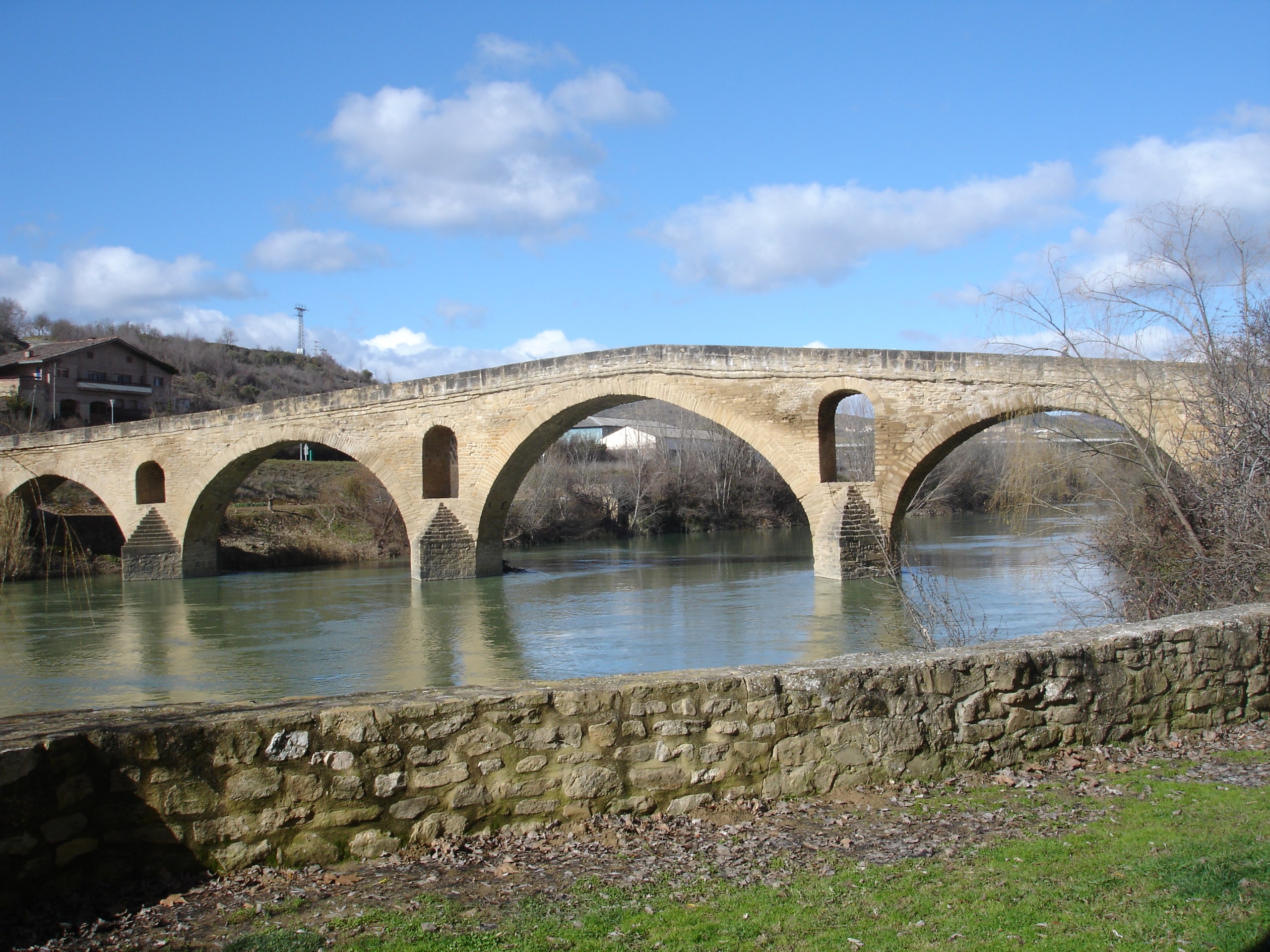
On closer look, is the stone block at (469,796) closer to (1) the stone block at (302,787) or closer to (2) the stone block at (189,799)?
(1) the stone block at (302,787)

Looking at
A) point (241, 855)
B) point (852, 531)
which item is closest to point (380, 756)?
point (241, 855)

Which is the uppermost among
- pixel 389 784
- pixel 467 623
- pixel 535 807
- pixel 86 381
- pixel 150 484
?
pixel 86 381

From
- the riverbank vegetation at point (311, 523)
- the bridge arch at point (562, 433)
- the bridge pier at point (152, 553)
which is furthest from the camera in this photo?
the riverbank vegetation at point (311, 523)

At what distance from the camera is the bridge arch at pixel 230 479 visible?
61.0ft

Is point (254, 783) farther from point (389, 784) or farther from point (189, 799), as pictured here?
point (389, 784)

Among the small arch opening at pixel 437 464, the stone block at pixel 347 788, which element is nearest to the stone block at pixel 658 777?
the stone block at pixel 347 788

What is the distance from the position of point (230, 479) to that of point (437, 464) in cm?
517

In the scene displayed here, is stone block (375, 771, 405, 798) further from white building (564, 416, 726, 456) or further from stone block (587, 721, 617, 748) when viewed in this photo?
white building (564, 416, 726, 456)

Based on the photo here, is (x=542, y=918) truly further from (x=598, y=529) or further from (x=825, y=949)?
(x=598, y=529)

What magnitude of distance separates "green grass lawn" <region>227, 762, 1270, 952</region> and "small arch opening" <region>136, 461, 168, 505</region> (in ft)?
68.3

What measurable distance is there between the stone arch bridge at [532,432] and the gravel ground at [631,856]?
4.90 m

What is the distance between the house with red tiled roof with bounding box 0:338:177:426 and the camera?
108 ft

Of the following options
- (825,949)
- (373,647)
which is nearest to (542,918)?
(825,949)

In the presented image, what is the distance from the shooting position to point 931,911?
2.47 metres
